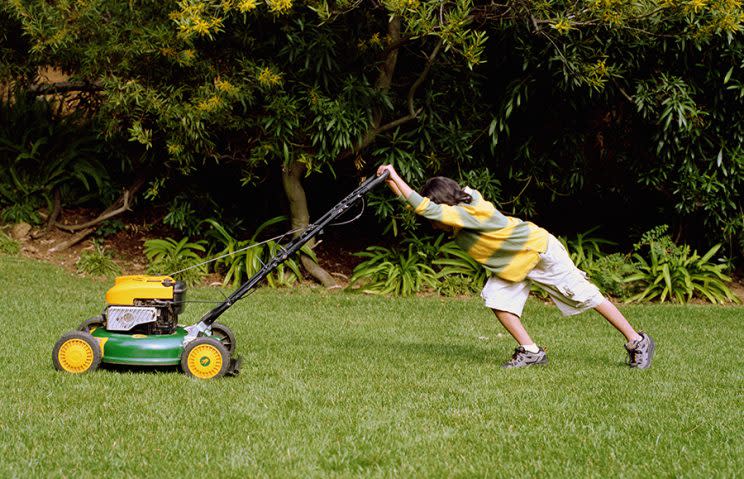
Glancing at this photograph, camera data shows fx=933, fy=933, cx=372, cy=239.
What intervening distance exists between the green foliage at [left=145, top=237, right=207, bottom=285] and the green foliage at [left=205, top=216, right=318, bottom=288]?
0.24m

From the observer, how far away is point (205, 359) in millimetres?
5074

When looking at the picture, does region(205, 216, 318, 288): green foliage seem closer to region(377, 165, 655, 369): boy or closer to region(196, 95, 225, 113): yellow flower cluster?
region(196, 95, 225, 113): yellow flower cluster

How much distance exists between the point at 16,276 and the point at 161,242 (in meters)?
1.60

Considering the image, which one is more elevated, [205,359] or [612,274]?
[205,359]

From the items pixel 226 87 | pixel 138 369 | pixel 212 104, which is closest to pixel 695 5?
pixel 226 87

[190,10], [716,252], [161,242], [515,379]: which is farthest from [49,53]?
[716,252]

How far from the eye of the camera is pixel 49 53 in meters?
9.73

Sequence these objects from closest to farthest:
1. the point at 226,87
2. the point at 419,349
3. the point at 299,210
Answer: the point at 419,349 → the point at 226,87 → the point at 299,210

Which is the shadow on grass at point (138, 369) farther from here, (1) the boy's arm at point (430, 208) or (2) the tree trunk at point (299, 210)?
(2) the tree trunk at point (299, 210)

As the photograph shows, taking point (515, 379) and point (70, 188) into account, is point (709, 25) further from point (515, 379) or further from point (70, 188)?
point (70, 188)

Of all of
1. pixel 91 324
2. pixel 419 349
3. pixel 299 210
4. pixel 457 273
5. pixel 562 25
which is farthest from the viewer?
pixel 457 273

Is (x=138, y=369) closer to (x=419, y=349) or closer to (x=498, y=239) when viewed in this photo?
(x=419, y=349)

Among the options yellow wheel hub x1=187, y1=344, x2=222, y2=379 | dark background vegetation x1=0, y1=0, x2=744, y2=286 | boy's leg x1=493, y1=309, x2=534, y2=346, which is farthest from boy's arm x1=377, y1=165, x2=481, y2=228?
dark background vegetation x1=0, y1=0, x2=744, y2=286

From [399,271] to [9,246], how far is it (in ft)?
13.9
